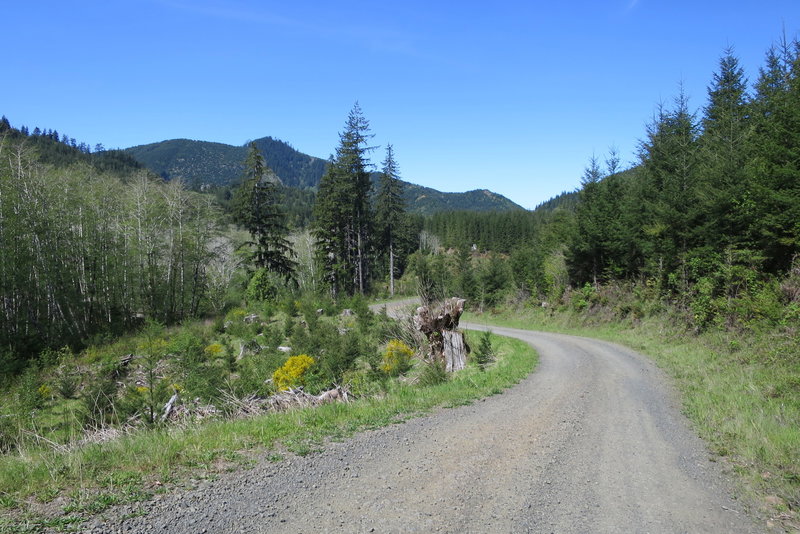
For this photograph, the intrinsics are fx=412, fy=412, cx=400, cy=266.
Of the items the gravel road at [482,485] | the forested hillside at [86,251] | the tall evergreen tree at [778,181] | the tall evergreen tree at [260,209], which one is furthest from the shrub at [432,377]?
the tall evergreen tree at [260,209]

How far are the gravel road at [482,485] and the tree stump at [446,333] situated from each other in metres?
6.29

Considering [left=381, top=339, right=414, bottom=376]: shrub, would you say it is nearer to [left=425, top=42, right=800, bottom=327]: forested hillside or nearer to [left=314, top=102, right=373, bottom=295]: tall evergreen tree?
[left=425, top=42, right=800, bottom=327]: forested hillside

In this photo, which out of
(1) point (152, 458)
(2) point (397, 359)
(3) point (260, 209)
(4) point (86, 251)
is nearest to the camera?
(1) point (152, 458)

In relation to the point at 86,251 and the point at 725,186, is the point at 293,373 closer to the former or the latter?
the point at 725,186

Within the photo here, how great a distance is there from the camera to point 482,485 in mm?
4434

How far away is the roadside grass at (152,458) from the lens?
3.64 m

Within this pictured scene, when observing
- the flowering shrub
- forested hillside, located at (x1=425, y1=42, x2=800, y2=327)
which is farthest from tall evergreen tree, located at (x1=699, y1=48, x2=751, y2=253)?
the flowering shrub

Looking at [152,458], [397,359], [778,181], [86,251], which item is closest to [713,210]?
[778,181]

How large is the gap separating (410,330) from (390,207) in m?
27.9

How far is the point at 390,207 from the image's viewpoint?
140 ft

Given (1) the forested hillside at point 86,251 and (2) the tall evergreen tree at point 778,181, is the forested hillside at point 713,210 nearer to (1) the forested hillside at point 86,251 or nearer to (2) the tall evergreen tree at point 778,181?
(2) the tall evergreen tree at point 778,181

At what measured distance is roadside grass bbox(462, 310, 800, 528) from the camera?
477cm

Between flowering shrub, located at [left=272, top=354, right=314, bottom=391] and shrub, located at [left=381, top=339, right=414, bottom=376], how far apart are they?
8.35ft

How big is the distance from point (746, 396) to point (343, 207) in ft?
105
